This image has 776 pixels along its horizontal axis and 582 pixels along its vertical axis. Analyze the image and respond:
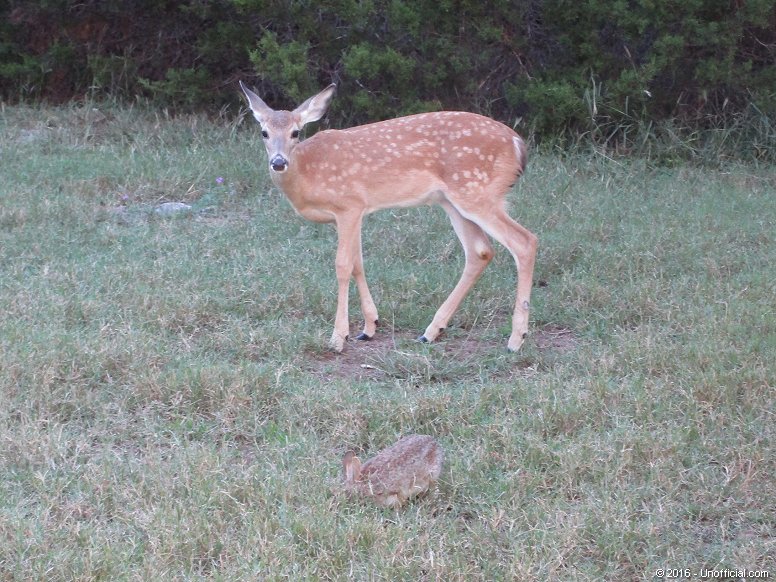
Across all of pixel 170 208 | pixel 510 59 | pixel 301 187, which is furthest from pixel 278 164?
pixel 510 59

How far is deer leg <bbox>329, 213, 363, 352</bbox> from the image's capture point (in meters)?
6.08

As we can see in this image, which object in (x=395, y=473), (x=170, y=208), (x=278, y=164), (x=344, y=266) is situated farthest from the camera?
(x=170, y=208)

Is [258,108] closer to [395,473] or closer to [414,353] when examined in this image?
[414,353]

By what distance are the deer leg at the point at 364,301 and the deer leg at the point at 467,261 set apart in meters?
0.28

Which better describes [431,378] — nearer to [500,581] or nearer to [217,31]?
[500,581]

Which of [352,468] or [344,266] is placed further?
[344,266]

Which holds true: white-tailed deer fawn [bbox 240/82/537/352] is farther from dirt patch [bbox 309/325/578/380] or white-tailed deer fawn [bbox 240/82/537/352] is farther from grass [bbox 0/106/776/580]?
grass [bbox 0/106/776/580]

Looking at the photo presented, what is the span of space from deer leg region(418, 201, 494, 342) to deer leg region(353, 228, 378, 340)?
28 cm

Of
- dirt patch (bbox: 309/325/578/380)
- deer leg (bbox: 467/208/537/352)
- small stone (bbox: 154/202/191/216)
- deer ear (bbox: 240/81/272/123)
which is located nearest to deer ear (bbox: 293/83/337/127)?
deer ear (bbox: 240/81/272/123)

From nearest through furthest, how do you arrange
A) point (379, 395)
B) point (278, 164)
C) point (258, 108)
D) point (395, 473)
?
point (395, 473), point (379, 395), point (278, 164), point (258, 108)

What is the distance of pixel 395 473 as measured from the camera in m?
4.24

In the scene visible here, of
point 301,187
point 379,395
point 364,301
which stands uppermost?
point 301,187

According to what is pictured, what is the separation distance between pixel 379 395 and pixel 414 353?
25.1 inches

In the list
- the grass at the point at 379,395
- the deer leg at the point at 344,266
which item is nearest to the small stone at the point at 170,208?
the grass at the point at 379,395
